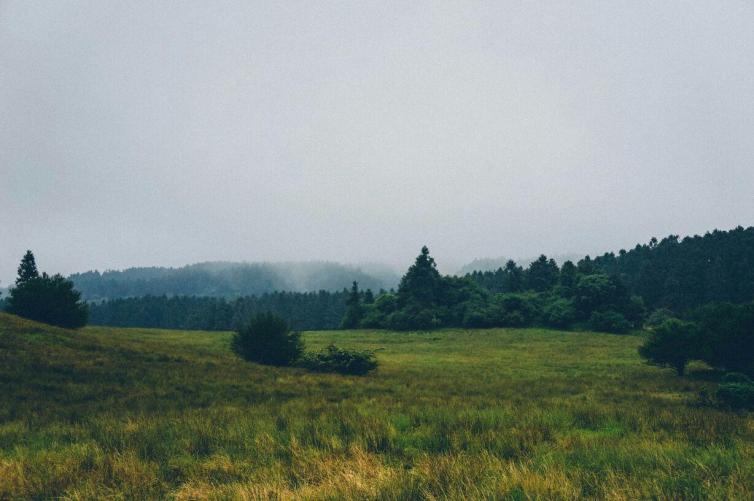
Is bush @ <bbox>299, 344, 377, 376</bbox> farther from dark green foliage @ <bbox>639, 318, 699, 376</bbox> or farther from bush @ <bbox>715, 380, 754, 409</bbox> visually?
dark green foliage @ <bbox>639, 318, 699, 376</bbox>

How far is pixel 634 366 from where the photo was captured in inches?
1044

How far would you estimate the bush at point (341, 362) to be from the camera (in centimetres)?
2277

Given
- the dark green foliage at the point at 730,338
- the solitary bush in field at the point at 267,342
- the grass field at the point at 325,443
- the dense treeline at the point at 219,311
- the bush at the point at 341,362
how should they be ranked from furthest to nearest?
the dense treeline at the point at 219,311 → the solitary bush in field at the point at 267,342 → the bush at the point at 341,362 → the dark green foliage at the point at 730,338 → the grass field at the point at 325,443

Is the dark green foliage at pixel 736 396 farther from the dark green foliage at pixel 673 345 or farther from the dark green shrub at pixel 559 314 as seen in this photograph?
the dark green shrub at pixel 559 314

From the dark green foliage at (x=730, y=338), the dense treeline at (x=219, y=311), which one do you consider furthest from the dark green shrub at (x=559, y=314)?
the dense treeline at (x=219, y=311)

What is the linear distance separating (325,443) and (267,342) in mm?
18321

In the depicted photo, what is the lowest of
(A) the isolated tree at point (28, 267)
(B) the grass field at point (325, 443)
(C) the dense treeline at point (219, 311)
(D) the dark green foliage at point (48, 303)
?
(C) the dense treeline at point (219, 311)

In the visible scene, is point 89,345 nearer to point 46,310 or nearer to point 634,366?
point 46,310

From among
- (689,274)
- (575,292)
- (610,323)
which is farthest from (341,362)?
(689,274)

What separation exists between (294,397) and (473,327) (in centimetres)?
5331

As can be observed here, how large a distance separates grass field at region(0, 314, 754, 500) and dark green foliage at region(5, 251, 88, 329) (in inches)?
650

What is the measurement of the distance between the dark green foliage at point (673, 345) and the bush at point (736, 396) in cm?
958

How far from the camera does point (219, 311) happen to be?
122 meters

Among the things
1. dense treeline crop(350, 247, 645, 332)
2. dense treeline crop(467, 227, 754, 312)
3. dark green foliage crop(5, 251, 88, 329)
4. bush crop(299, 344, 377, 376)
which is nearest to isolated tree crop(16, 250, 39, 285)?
dark green foliage crop(5, 251, 88, 329)
